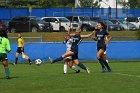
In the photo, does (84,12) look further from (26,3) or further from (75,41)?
(75,41)

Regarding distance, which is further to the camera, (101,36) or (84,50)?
(84,50)

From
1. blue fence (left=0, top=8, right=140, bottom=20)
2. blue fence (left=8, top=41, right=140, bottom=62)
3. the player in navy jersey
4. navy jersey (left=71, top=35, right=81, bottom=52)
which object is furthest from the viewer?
blue fence (left=0, top=8, right=140, bottom=20)

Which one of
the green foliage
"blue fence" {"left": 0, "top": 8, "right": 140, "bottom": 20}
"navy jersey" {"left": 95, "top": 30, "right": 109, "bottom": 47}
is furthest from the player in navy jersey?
the green foliage

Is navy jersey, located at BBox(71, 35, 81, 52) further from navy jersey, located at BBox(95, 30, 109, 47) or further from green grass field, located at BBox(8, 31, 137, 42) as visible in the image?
green grass field, located at BBox(8, 31, 137, 42)

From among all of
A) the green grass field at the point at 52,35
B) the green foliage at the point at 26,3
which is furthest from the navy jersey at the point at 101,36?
the green foliage at the point at 26,3

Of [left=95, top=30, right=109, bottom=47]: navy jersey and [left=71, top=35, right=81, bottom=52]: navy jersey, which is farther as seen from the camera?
[left=95, top=30, right=109, bottom=47]: navy jersey

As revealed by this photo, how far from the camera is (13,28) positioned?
177ft

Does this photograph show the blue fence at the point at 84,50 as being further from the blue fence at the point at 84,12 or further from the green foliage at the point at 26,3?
the green foliage at the point at 26,3

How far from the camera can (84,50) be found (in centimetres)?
3762

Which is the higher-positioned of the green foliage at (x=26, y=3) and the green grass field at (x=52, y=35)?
the green foliage at (x=26, y=3)

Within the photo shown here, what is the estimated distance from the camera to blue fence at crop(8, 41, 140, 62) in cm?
3628

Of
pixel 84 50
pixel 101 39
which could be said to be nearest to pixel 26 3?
pixel 84 50

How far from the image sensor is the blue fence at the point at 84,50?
119 ft

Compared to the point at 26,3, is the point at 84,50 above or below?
below
